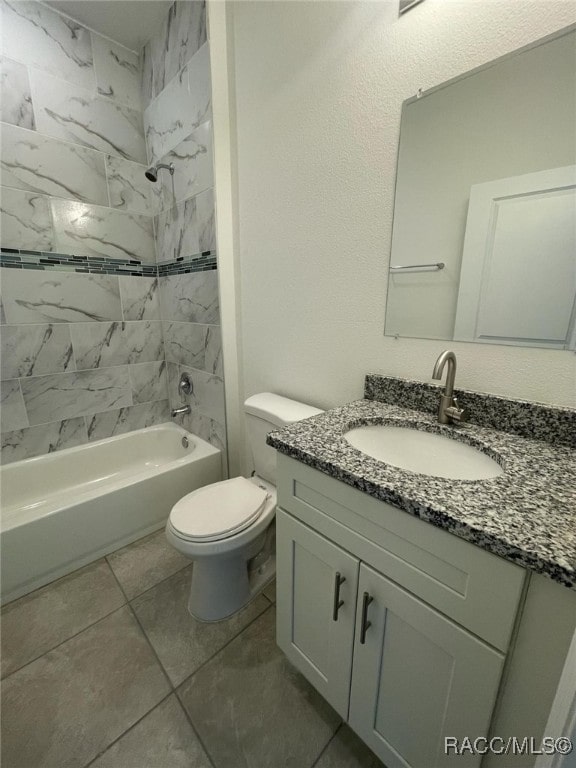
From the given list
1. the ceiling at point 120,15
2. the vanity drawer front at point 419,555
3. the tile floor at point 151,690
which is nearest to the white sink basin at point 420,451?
the vanity drawer front at point 419,555

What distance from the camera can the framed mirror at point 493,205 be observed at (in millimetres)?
765

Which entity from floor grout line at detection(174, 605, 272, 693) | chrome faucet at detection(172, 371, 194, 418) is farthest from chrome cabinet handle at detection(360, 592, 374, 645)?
chrome faucet at detection(172, 371, 194, 418)

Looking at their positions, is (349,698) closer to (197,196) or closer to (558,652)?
(558,652)

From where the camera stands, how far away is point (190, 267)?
72.2 inches

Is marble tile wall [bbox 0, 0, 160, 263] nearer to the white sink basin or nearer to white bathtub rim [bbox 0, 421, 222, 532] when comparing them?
white bathtub rim [bbox 0, 421, 222, 532]

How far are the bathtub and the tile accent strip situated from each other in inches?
48.0

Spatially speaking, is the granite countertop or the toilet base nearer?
the granite countertop

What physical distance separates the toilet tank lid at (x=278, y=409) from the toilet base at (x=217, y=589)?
1.90 ft

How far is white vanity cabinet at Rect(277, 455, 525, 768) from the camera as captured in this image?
55 cm

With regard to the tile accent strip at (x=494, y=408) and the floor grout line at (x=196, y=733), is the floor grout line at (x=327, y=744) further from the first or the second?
the tile accent strip at (x=494, y=408)

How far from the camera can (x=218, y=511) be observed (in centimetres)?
124

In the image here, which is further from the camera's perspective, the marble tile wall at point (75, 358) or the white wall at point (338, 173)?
the marble tile wall at point (75, 358)

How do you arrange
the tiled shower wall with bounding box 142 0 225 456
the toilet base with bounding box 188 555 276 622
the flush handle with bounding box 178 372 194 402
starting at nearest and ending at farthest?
the toilet base with bounding box 188 555 276 622
the tiled shower wall with bounding box 142 0 225 456
the flush handle with bounding box 178 372 194 402

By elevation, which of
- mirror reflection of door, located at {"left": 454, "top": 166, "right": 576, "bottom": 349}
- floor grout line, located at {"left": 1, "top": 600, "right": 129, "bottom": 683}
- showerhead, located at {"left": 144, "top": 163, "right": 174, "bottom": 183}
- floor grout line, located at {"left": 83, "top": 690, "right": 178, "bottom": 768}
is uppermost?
showerhead, located at {"left": 144, "top": 163, "right": 174, "bottom": 183}
